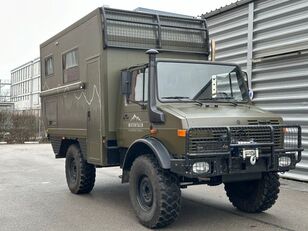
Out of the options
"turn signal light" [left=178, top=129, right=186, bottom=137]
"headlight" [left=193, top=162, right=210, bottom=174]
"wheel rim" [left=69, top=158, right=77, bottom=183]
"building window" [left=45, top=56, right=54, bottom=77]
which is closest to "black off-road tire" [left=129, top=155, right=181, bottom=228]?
"headlight" [left=193, top=162, right=210, bottom=174]

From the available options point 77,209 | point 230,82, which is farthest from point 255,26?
point 77,209

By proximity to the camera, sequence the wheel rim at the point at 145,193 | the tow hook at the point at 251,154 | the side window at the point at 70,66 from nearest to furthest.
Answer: the tow hook at the point at 251,154
the wheel rim at the point at 145,193
the side window at the point at 70,66

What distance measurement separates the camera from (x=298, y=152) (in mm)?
6348

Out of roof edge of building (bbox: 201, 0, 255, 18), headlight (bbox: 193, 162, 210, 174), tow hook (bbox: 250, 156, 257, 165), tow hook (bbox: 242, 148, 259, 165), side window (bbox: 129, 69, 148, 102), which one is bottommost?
headlight (bbox: 193, 162, 210, 174)

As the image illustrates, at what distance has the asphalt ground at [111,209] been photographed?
6.27 m

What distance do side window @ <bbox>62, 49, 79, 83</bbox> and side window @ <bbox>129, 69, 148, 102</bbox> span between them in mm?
2015

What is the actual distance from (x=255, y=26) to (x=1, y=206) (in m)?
7.36

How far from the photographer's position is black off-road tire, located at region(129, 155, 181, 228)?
582 centimetres

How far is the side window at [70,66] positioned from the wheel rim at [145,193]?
115 inches

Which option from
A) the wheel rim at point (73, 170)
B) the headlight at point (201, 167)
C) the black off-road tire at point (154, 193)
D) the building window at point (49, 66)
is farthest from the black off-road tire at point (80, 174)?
the headlight at point (201, 167)

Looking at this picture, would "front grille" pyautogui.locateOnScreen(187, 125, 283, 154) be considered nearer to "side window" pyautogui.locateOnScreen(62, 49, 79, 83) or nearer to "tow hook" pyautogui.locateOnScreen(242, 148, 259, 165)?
"tow hook" pyautogui.locateOnScreen(242, 148, 259, 165)

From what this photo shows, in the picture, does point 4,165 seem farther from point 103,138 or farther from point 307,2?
point 307,2

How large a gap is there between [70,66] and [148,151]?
3.18m

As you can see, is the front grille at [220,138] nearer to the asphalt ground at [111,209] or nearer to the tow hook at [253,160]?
the tow hook at [253,160]
